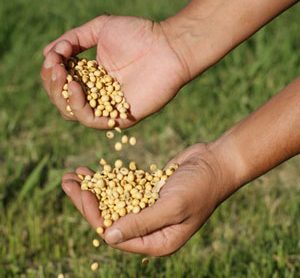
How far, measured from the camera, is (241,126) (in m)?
3.01

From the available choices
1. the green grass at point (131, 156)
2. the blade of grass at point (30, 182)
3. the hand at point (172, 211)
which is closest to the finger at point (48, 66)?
the hand at point (172, 211)

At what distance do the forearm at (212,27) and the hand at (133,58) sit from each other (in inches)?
1.6

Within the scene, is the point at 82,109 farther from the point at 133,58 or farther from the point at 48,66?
the point at 133,58

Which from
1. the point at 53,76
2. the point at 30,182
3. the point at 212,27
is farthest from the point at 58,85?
the point at 30,182

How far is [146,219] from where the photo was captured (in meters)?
2.84

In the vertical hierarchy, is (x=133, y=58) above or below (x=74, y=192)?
above

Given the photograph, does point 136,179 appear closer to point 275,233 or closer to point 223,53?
point 223,53

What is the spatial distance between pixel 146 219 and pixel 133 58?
0.91m

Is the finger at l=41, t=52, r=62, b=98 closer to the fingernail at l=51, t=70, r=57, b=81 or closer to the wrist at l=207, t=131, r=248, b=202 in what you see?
the fingernail at l=51, t=70, r=57, b=81

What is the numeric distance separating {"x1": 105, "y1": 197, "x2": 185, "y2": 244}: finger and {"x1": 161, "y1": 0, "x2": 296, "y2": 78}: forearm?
2.62ft

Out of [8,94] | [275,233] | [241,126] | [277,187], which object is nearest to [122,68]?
Result: [241,126]

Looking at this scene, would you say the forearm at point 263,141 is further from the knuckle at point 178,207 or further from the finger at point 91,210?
the finger at point 91,210

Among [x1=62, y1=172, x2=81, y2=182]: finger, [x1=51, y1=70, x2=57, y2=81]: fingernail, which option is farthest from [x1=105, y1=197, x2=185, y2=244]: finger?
[x1=51, y1=70, x2=57, y2=81]: fingernail

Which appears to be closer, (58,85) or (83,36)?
(58,85)
